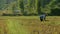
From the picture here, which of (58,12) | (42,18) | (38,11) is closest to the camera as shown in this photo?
(42,18)

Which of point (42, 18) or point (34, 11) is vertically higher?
point (42, 18)

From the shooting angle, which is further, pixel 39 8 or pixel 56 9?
pixel 39 8

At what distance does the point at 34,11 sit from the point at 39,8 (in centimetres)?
91

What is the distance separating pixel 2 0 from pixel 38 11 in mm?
31990

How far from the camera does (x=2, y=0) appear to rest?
6150 centimetres

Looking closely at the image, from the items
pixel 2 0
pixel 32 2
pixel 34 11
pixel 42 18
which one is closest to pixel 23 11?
pixel 34 11

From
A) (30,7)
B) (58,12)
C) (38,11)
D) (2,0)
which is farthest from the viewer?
(2,0)

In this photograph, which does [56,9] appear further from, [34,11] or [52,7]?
[34,11]

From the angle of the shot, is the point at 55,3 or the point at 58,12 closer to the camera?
the point at 58,12

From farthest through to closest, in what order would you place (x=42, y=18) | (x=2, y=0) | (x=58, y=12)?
(x=2, y=0)
(x=58, y=12)
(x=42, y=18)

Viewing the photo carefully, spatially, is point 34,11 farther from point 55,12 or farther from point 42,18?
point 42,18

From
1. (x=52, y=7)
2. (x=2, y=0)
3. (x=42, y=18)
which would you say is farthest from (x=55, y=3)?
(x=2, y=0)

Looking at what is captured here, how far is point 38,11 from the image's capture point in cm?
3128

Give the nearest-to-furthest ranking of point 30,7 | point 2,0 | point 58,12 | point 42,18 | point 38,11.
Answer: point 42,18
point 58,12
point 38,11
point 30,7
point 2,0
